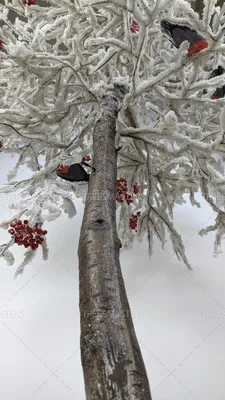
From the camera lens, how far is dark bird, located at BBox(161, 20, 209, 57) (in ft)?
4.26

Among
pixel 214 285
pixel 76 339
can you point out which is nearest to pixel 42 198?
pixel 76 339

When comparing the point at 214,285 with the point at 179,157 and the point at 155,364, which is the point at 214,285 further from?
the point at 179,157

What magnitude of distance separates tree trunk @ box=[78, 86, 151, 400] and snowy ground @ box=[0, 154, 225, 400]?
3.31ft

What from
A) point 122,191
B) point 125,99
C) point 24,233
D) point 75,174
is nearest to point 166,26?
point 125,99

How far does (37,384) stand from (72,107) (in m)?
1.16

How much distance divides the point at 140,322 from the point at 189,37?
4.25 ft

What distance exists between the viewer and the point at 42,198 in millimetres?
1304

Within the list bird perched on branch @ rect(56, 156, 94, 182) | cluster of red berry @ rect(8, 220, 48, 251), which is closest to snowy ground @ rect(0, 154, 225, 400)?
cluster of red berry @ rect(8, 220, 48, 251)

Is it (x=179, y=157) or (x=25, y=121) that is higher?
(x=25, y=121)

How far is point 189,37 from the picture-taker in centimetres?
130

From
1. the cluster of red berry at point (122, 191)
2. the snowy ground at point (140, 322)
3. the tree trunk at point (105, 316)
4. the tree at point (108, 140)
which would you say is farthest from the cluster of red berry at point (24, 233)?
the snowy ground at point (140, 322)

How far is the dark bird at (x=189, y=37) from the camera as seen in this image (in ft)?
4.26

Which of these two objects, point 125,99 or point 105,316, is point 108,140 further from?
point 105,316

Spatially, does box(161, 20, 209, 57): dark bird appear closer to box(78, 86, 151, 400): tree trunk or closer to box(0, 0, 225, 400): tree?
box(0, 0, 225, 400): tree
